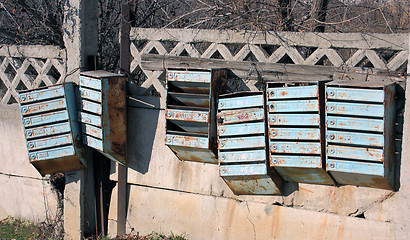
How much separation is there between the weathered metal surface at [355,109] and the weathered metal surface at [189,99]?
4.32 feet

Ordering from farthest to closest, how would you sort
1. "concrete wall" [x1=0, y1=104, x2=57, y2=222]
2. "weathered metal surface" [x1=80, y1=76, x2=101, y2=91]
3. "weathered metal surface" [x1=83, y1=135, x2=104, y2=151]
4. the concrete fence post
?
"concrete wall" [x1=0, y1=104, x2=57, y2=222] < the concrete fence post < "weathered metal surface" [x1=83, y1=135, x2=104, y2=151] < "weathered metal surface" [x1=80, y1=76, x2=101, y2=91]

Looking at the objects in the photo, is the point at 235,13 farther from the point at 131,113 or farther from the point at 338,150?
the point at 338,150

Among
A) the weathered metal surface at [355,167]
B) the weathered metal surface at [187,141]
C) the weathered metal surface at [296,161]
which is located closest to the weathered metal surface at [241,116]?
the weathered metal surface at [187,141]

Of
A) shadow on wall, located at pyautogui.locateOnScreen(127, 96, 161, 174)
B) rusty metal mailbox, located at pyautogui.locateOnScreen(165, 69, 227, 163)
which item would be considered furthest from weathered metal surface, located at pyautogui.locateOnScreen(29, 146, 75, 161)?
rusty metal mailbox, located at pyautogui.locateOnScreen(165, 69, 227, 163)

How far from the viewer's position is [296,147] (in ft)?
14.7

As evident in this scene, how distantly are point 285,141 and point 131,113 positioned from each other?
2182 millimetres

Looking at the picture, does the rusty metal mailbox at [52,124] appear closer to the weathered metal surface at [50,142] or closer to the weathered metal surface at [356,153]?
the weathered metal surface at [50,142]

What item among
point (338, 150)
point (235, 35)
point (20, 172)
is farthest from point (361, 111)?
point (20, 172)

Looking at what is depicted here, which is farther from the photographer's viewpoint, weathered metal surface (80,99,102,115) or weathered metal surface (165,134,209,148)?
weathered metal surface (80,99,102,115)

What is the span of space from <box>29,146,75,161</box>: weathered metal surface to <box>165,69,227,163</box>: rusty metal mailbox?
1399 millimetres

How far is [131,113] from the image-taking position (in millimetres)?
5855

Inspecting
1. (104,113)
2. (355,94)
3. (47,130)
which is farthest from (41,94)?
(355,94)

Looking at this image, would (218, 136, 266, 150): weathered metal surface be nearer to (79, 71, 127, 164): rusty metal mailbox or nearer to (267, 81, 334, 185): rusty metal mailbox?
(267, 81, 334, 185): rusty metal mailbox

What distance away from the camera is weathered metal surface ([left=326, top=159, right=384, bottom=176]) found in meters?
4.12
